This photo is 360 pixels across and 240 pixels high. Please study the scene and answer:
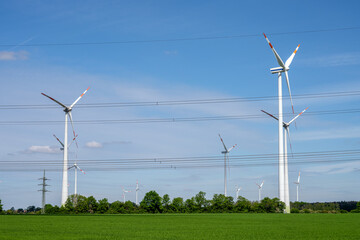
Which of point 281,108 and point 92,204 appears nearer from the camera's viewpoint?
point 281,108

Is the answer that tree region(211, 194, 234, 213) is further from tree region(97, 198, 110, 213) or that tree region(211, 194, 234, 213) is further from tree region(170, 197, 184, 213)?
tree region(97, 198, 110, 213)

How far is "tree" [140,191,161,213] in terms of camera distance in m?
109

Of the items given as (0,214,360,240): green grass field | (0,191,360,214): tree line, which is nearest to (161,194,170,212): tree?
(0,191,360,214): tree line

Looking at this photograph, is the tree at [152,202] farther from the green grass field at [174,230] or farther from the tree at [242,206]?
the green grass field at [174,230]

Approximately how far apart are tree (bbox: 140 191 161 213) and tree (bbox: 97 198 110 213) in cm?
893

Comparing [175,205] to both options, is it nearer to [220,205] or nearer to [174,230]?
[220,205]

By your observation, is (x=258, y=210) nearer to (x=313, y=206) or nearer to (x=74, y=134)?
(x=74, y=134)

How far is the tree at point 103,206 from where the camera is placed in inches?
4154

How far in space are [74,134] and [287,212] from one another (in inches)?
1976

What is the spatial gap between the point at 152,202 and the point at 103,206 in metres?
11.7

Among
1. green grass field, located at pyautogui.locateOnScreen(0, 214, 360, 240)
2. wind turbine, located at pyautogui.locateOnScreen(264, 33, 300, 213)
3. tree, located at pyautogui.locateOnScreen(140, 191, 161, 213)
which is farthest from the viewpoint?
tree, located at pyautogui.locateOnScreen(140, 191, 161, 213)

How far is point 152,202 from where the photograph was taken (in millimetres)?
109188

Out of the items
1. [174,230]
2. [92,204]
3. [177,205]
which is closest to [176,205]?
[177,205]

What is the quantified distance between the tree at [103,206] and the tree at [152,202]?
8.93 m
